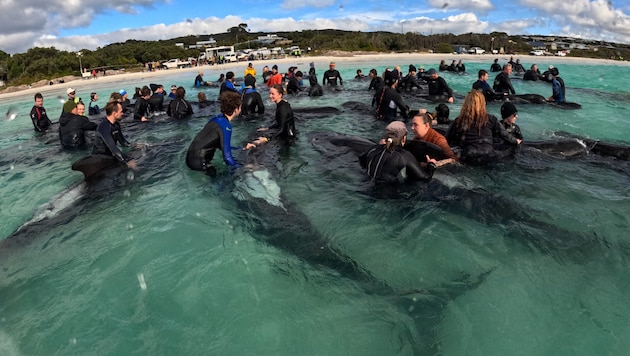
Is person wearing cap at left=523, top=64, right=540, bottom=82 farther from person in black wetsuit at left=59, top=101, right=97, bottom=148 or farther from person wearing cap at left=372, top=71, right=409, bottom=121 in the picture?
person in black wetsuit at left=59, top=101, right=97, bottom=148

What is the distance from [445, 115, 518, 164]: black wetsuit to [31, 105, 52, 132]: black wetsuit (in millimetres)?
14688

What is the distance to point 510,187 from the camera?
6641 mm

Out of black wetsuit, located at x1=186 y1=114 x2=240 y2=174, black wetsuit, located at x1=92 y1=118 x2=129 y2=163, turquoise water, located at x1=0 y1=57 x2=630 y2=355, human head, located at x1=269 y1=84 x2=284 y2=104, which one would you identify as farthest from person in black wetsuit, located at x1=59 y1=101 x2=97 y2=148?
human head, located at x1=269 y1=84 x2=284 y2=104

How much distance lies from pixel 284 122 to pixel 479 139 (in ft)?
15.5

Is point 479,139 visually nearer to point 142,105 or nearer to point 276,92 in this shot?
point 276,92

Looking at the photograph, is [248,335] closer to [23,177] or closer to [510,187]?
[510,187]

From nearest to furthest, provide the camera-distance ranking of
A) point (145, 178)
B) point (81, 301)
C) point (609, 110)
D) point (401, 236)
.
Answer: point (81, 301)
point (401, 236)
point (145, 178)
point (609, 110)

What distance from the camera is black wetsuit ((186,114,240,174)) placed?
22.3 feet

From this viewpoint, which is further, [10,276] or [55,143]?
[55,143]

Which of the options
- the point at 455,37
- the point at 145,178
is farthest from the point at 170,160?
the point at 455,37

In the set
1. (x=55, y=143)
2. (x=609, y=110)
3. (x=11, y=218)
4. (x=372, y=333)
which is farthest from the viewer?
(x=609, y=110)

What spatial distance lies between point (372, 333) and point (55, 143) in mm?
12875

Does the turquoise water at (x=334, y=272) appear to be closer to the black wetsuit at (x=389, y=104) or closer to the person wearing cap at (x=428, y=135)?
the person wearing cap at (x=428, y=135)

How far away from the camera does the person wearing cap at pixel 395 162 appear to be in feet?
18.9
